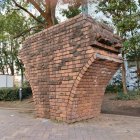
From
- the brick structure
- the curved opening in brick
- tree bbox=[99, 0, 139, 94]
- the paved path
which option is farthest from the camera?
tree bbox=[99, 0, 139, 94]

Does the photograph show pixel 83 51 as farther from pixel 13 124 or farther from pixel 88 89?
pixel 13 124

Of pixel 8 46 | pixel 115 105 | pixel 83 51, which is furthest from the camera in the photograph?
pixel 8 46

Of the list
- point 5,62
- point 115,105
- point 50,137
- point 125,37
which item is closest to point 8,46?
point 5,62

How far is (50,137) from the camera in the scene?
20.9 feet

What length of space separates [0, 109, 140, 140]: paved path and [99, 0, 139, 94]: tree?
770 cm

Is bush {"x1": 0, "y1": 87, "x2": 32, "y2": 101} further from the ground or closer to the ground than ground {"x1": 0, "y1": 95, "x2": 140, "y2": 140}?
further from the ground

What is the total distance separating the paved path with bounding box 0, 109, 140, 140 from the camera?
6.40 m

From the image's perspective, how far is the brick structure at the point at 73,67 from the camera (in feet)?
25.1

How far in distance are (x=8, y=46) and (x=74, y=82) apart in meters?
25.8

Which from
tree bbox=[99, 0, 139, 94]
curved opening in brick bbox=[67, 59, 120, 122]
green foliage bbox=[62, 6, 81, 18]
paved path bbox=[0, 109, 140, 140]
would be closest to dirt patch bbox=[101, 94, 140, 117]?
tree bbox=[99, 0, 139, 94]

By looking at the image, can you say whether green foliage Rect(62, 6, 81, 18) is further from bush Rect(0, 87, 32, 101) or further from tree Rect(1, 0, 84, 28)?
bush Rect(0, 87, 32, 101)

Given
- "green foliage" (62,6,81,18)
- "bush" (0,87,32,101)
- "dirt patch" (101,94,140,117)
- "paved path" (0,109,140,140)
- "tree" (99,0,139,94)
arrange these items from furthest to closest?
"green foliage" (62,6,81,18) < "bush" (0,87,32,101) < "tree" (99,0,139,94) < "dirt patch" (101,94,140,117) < "paved path" (0,109,140,140)

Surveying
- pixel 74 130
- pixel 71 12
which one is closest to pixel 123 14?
pixel 71 12

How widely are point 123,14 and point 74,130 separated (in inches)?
422
